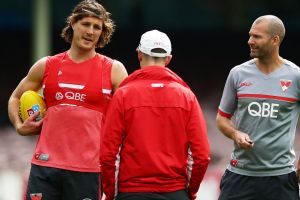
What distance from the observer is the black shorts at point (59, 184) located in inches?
256

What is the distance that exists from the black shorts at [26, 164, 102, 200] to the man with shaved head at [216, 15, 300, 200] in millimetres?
987

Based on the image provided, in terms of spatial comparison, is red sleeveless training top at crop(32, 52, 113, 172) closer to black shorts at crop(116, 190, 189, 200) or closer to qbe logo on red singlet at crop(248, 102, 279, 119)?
black shorts at crop(116, 190, 189, 200)

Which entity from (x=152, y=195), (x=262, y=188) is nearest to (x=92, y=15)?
(x=152, y=195)

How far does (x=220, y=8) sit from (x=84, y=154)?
1408cm

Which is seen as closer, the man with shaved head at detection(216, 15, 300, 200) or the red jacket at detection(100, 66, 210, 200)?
the red jacket at detection(100, 66, 210, 200)

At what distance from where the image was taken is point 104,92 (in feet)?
21.7

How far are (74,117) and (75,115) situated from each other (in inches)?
0.6

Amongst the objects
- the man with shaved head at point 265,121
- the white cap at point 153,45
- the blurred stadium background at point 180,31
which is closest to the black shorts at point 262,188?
the man with shaved head at point 265,121

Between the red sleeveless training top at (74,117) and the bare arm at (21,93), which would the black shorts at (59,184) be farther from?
the bare arm at (21,93)

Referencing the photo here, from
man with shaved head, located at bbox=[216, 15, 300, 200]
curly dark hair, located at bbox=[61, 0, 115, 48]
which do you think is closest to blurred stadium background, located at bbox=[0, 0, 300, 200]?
curly dark hair, located at bbox=[61, 0, 115, 48]

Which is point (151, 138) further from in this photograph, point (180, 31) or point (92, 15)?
point (180, 31)

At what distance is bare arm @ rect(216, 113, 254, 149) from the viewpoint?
6.28 metres

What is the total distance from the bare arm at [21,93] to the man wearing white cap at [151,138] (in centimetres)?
96

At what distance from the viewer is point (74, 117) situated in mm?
6543
